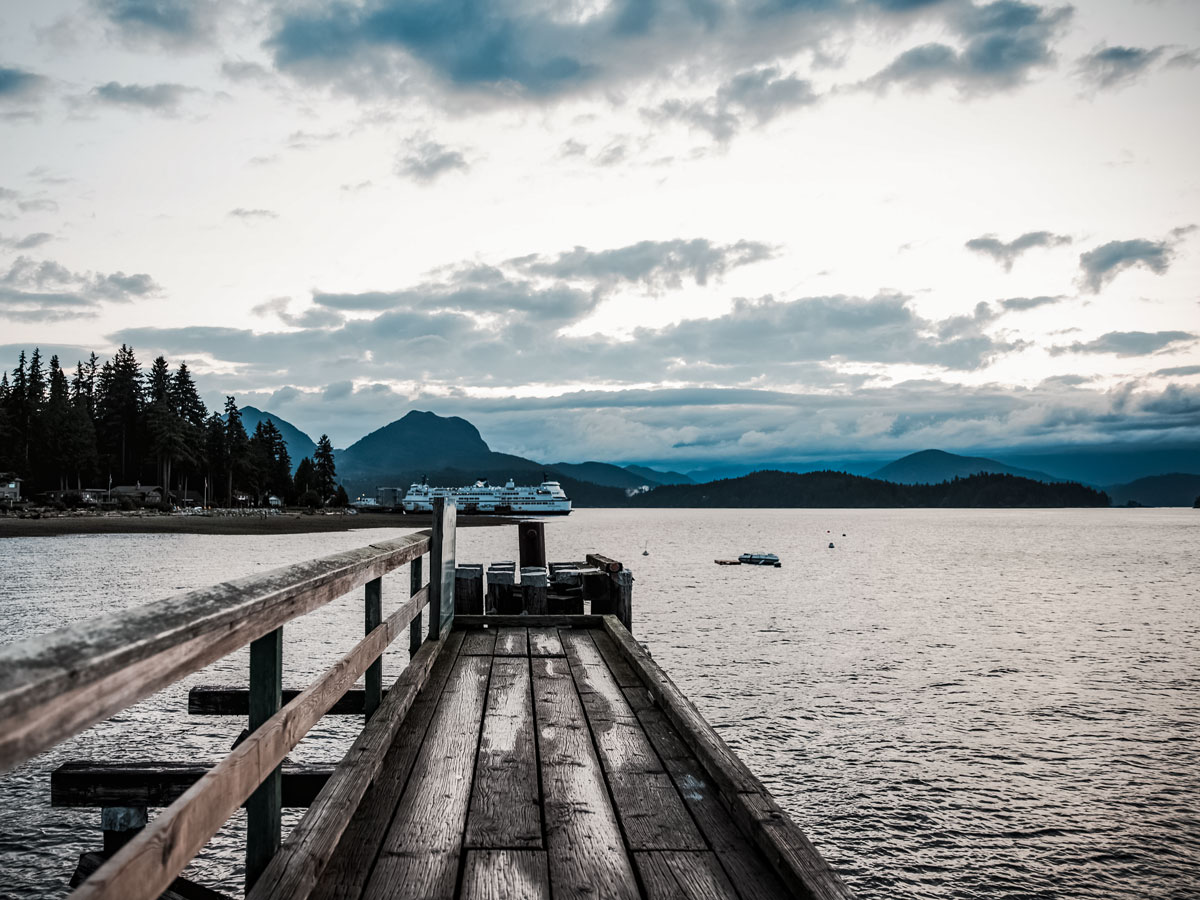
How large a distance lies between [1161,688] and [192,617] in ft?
60.8

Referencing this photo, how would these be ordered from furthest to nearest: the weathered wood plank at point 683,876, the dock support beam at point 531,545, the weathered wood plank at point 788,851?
the dock support beam at point 531,545 → the weathered wood plank at point 683,876 → the weathered wood plank at point 788,851

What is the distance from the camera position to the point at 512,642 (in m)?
8.47

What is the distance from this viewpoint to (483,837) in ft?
11.6

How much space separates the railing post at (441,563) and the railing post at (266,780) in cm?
402

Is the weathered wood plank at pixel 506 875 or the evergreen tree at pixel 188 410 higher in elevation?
the evergreen tree at pixel 188 410

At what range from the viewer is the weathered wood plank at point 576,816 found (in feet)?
10.3

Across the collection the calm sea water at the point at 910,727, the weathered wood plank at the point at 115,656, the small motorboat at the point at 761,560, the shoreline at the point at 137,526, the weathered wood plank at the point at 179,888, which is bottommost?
the small motorboat at the point at 761,560

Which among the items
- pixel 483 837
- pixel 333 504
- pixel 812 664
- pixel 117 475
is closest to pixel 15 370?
pixel 117 475

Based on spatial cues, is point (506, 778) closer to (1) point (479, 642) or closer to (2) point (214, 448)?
(1) point (479, 642)

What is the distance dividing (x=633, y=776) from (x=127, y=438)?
110 meters

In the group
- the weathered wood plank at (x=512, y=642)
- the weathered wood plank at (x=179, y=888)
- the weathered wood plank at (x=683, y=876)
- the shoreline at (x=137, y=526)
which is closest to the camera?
the weathered wood plank at (x=683, y=876)

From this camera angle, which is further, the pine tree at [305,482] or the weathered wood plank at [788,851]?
the pine tree at [305,482]

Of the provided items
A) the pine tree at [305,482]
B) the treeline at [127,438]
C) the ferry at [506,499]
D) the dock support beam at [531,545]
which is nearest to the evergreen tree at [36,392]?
the treeline at [127,438]

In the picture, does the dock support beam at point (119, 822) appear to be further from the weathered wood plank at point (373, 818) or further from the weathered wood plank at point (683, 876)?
the weathered wood plank at point (683, 876)
